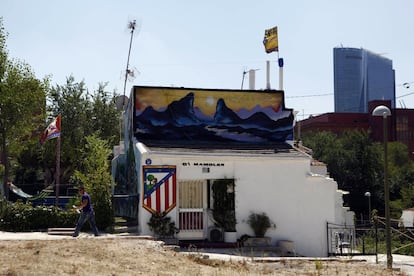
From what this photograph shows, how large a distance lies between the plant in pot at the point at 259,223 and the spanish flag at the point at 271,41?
1136cm

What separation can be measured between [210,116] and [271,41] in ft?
25.0

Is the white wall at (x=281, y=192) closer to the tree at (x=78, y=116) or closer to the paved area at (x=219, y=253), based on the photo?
the paved area at (x=219, y=253)

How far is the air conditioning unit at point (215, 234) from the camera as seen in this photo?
75.1ft

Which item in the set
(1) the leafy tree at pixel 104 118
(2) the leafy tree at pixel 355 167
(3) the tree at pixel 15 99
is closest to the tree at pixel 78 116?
(1) the leafy tree at pixel 104 118

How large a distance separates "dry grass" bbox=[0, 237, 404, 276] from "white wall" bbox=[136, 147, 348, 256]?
204 inches

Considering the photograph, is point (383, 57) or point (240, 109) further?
point (383, 57)

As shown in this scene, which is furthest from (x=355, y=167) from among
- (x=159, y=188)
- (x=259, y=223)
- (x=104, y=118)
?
(x=159, y=188)

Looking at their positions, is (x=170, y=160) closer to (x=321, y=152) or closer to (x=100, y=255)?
(x=100, y=255)

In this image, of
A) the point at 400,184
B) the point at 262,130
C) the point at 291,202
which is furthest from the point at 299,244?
the point at 400,184

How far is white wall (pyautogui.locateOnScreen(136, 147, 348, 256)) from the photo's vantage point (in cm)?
2317

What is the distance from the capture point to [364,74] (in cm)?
9938

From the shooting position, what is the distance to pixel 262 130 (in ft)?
88.2

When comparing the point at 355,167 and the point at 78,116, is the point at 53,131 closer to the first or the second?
the point at 78,116

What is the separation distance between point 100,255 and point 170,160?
26.6 ft
